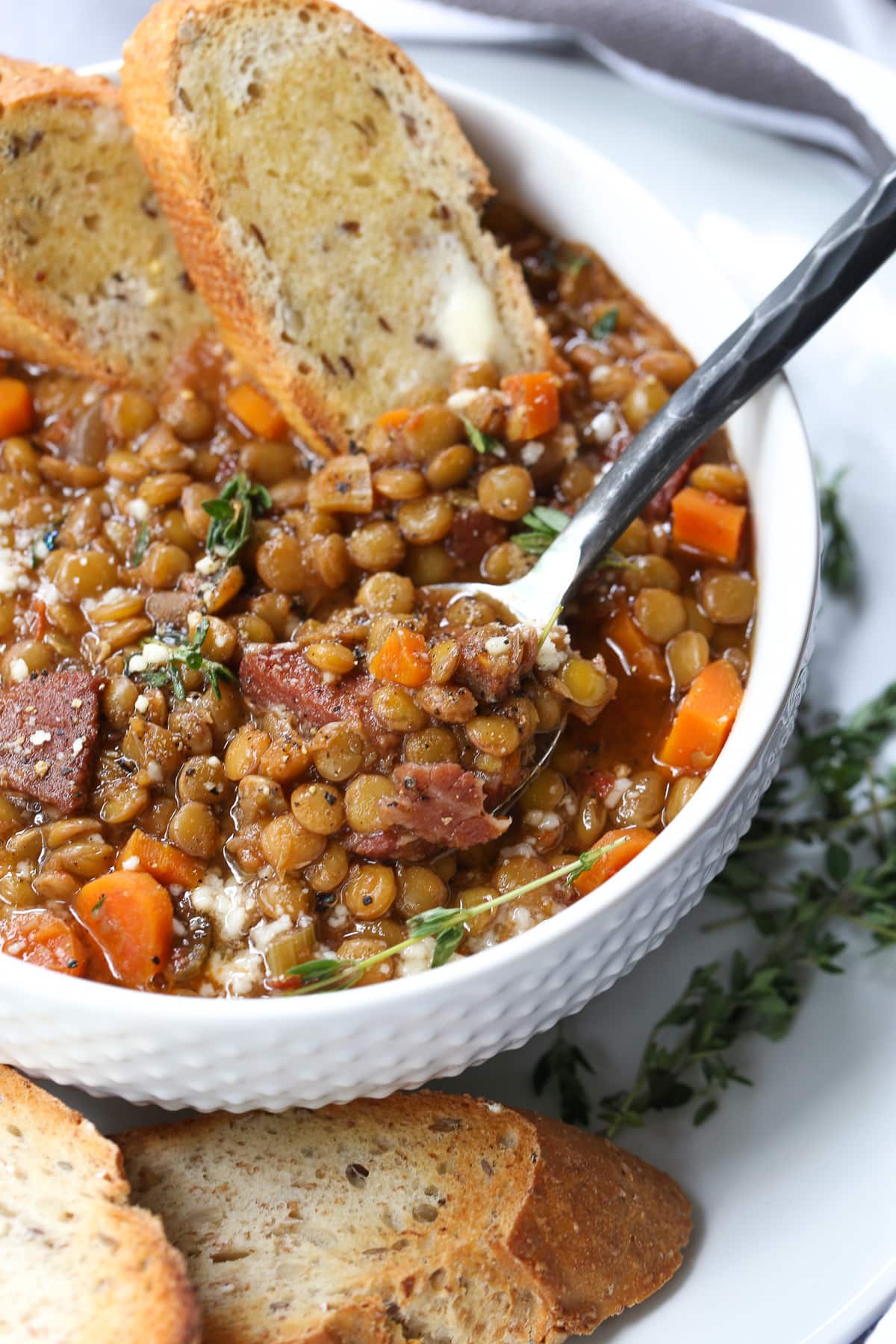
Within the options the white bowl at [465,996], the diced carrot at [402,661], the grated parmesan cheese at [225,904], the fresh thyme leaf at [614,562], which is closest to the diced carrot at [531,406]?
the fresh thyme leaf at [614,562]

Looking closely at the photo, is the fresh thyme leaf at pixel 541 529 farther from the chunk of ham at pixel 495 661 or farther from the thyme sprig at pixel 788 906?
the thyme sprig at pixel 788 906

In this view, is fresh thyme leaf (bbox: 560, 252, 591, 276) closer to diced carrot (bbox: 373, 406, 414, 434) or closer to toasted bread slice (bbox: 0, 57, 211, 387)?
diced carrot (bbox: 373, 406, 414, 434)

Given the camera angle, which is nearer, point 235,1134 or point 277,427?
point 235,1134

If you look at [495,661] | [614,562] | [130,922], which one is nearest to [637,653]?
[614,562]

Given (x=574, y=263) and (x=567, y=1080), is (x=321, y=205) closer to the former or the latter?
(x=574, y=263)

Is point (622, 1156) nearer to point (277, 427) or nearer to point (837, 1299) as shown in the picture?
point (837, 1299)

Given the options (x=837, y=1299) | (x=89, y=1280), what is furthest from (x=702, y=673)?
(x=89, y=1280)
